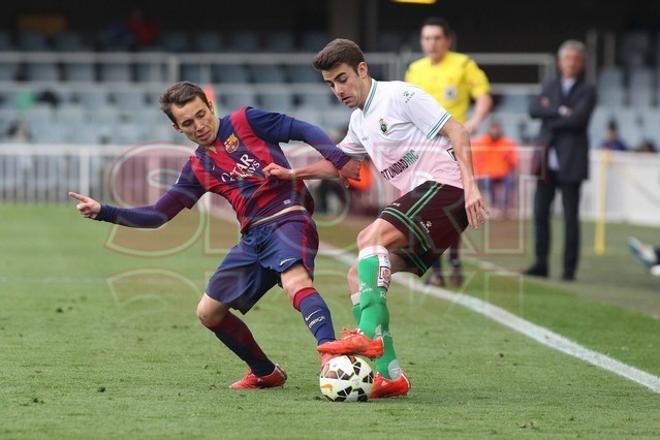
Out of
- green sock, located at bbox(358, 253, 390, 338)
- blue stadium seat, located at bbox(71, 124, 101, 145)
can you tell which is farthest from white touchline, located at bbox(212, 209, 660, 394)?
blue stadium seat, located at bbox(71, 124, 101, 145)

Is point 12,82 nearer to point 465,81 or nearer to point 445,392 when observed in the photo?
point 465,81

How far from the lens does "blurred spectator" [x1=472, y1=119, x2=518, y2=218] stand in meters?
23.6

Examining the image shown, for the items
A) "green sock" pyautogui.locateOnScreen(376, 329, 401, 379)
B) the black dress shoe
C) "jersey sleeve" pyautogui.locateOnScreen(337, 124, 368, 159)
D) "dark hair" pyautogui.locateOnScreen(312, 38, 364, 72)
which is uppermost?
"dark hair" pyautogui.locateOnScreen(312, 38, 364, 72)

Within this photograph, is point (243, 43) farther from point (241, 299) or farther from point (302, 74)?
point (241, 299)

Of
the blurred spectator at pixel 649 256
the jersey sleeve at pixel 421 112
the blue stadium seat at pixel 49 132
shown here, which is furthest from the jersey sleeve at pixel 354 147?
the blue stadium seat at pixel 49 132

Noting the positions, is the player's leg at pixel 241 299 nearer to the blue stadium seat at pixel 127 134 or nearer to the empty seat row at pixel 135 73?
the blue stadium seat at pixel 127 134

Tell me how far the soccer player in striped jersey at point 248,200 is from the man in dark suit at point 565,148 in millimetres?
6717

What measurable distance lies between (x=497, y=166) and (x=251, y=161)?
686 inches

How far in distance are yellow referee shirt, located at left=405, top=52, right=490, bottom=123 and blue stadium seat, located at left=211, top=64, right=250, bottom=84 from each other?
17.1 meters

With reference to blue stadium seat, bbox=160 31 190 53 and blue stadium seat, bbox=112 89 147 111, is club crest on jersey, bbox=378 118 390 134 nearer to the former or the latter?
blue stadium seat, bbox=112 89 147 111

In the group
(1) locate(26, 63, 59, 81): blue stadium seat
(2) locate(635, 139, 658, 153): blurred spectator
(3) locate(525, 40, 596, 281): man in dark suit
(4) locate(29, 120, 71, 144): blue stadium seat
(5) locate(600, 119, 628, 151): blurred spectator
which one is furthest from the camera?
(1) locate(26, 63, 59, 81): blue stadium seat

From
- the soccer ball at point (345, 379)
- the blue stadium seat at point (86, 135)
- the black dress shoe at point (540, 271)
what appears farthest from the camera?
the blue stadium seat at point (86, 135)

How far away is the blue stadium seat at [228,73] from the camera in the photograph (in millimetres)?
28750

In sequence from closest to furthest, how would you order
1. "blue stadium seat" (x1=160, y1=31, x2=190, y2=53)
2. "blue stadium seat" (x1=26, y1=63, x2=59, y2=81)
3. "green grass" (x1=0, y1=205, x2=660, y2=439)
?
"green grass" (x1=0, y1=205, x2=660, y2=439) < "blue stadium seat" (x1=26, y1=63, x2=59, y2=81) < "blue stadium seat" (x1=160, y1=31, x2=190, y2=53)
